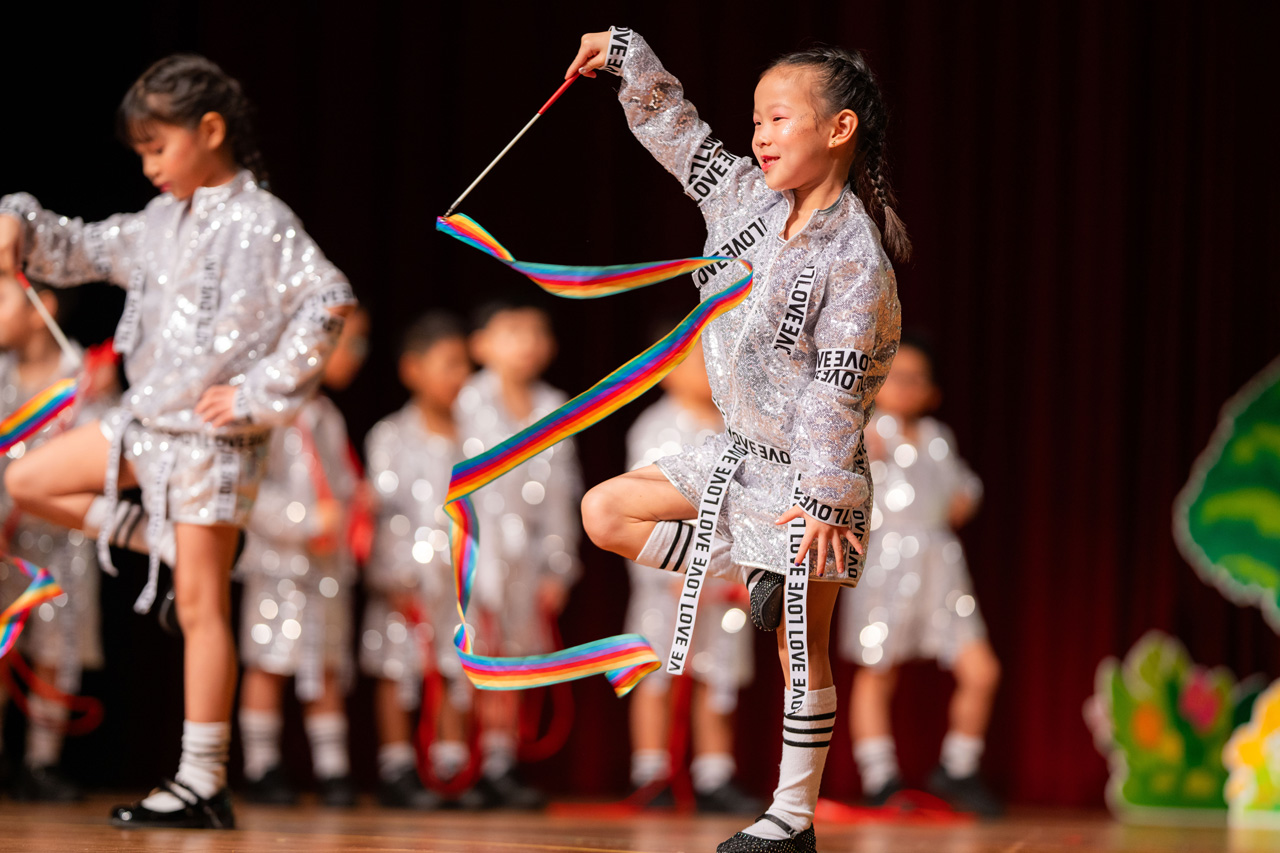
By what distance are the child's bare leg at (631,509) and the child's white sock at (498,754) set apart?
2451 millimetres

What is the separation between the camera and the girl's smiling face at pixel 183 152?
3.00 metres

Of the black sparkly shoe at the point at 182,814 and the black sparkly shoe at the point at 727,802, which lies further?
the black sparkly shoe at the point at 727,802

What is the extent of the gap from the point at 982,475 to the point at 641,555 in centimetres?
374

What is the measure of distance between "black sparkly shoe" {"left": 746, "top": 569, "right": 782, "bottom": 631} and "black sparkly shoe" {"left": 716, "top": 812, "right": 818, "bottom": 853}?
312 mm

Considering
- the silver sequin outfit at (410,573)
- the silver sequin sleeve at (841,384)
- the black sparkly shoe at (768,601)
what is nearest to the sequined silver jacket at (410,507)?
the silver sequin outfit at (410,573)

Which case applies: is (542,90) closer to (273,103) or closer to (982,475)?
(273,103)

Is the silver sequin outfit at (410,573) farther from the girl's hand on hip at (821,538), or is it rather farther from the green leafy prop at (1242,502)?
the green leafy prop at (1242,502)

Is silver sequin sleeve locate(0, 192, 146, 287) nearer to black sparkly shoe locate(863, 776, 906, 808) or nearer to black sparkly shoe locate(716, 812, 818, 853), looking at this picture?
black sparkly shoe locate(716, 812, 818, 853)

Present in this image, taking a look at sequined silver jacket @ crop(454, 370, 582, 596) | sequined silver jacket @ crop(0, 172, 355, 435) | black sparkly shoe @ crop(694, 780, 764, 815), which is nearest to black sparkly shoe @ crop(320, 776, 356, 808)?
sequined silver jacket @ crop(454, 370, 582, 596)

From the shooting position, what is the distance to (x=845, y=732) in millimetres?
5934

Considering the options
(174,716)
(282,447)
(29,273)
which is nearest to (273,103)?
(282,447)

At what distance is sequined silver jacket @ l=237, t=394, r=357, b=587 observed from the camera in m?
4.48

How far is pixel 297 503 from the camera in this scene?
452 cm

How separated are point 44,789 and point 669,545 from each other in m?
2.58
